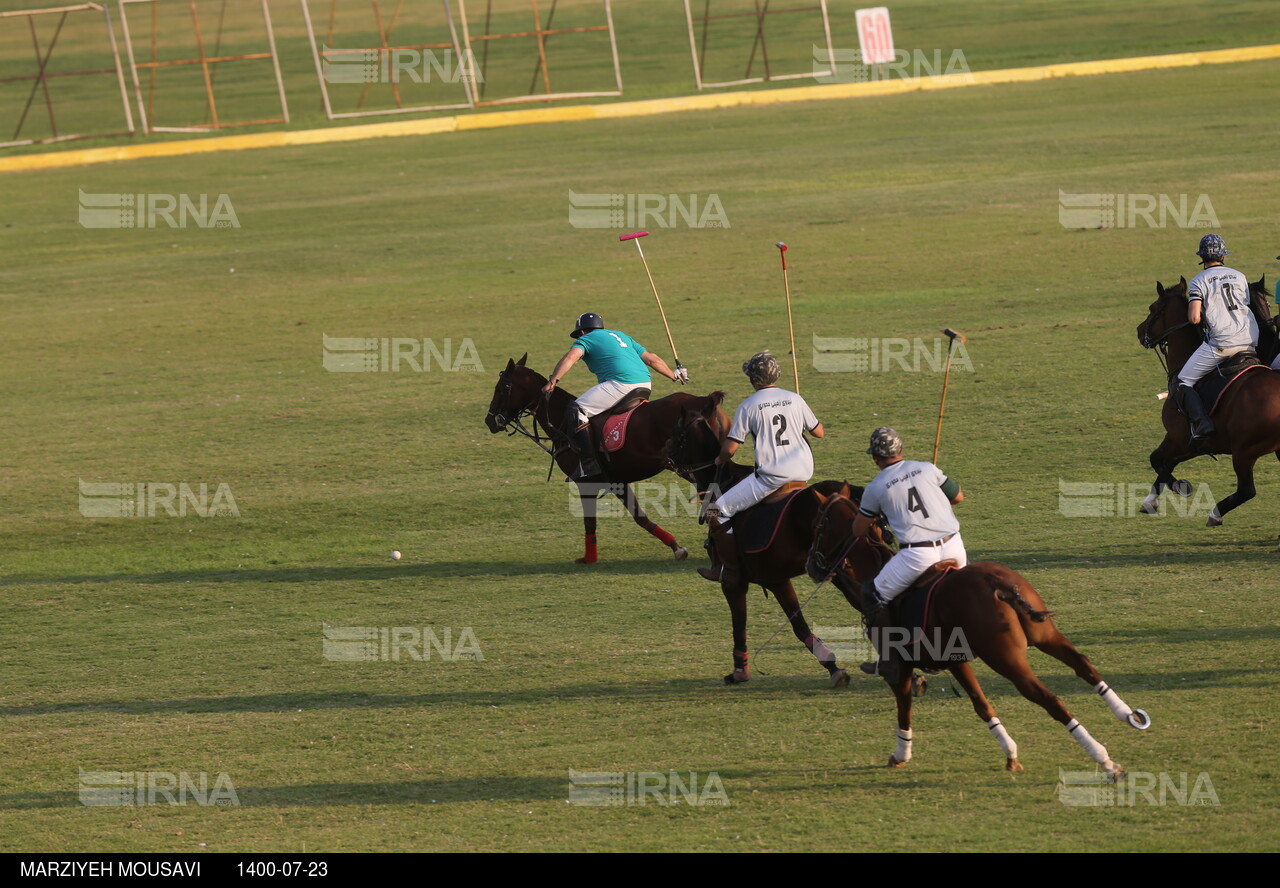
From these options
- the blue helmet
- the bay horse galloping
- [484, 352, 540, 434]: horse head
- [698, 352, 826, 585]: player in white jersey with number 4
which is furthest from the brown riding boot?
the blue helmet

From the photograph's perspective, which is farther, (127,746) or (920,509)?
(127,746)

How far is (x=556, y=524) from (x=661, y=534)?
5.99ft

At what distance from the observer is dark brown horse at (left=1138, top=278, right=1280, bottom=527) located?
13.8 meters

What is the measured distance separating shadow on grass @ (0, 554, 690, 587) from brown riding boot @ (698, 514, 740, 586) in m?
2.67

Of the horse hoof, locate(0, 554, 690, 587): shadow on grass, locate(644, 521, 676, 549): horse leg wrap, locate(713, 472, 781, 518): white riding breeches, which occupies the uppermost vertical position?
locate(713, 472, 781, 518): white riding breeches

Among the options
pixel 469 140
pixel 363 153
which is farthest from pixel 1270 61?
pixel 363 153

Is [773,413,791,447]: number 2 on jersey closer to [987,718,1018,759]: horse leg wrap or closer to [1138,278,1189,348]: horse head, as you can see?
[987,718,1018,759]: horse leg wrap

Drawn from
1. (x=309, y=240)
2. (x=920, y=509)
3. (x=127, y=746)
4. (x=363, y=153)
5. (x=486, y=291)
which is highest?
(x=363, y=153)

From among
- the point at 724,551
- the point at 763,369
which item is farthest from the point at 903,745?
the point at 763,369

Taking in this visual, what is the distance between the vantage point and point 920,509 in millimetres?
9828

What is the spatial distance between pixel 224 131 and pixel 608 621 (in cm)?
3764

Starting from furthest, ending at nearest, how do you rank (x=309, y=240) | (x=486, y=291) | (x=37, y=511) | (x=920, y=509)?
(x=309, y=240) < (x=486, y=291) < (x=37, y=511) < (x=920, y=509)

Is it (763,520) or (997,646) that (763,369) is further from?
(997,646)

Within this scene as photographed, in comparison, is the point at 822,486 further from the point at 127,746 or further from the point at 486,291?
the point at 486,291
